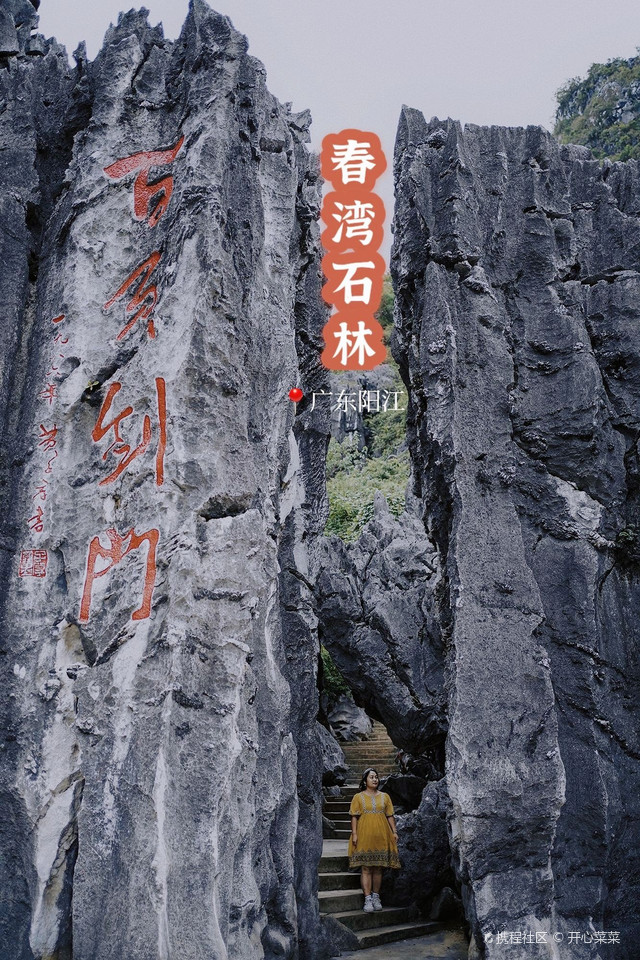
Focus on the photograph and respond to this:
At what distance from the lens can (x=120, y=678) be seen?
3473 mm

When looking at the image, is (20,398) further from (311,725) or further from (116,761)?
(311,725)

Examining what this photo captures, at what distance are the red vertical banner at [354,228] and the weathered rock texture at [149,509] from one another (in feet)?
8.41

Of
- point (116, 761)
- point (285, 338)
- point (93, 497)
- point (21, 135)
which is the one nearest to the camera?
point (116, 761)

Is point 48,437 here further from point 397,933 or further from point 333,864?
point 333,864

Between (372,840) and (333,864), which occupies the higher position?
(372,840)

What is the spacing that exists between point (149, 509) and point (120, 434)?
508 mm

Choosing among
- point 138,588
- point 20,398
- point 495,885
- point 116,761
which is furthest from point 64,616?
point 495,885

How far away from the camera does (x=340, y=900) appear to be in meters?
6.27

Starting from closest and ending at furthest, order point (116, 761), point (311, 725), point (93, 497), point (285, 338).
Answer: point (116, 761) < point (93, 497) < point (285, 338) < point (311, 725)

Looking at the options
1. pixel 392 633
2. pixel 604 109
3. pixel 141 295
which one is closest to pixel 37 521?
pixel 141 295

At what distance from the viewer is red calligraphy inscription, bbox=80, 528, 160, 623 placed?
3.58 meters

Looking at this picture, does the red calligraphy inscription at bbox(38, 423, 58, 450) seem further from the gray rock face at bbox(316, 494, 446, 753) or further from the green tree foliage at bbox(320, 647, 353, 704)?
the green tree foliage at bbox(320, 647, 353, 704)

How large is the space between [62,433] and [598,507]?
345 cm

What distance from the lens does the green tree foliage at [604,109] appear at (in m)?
24.1
